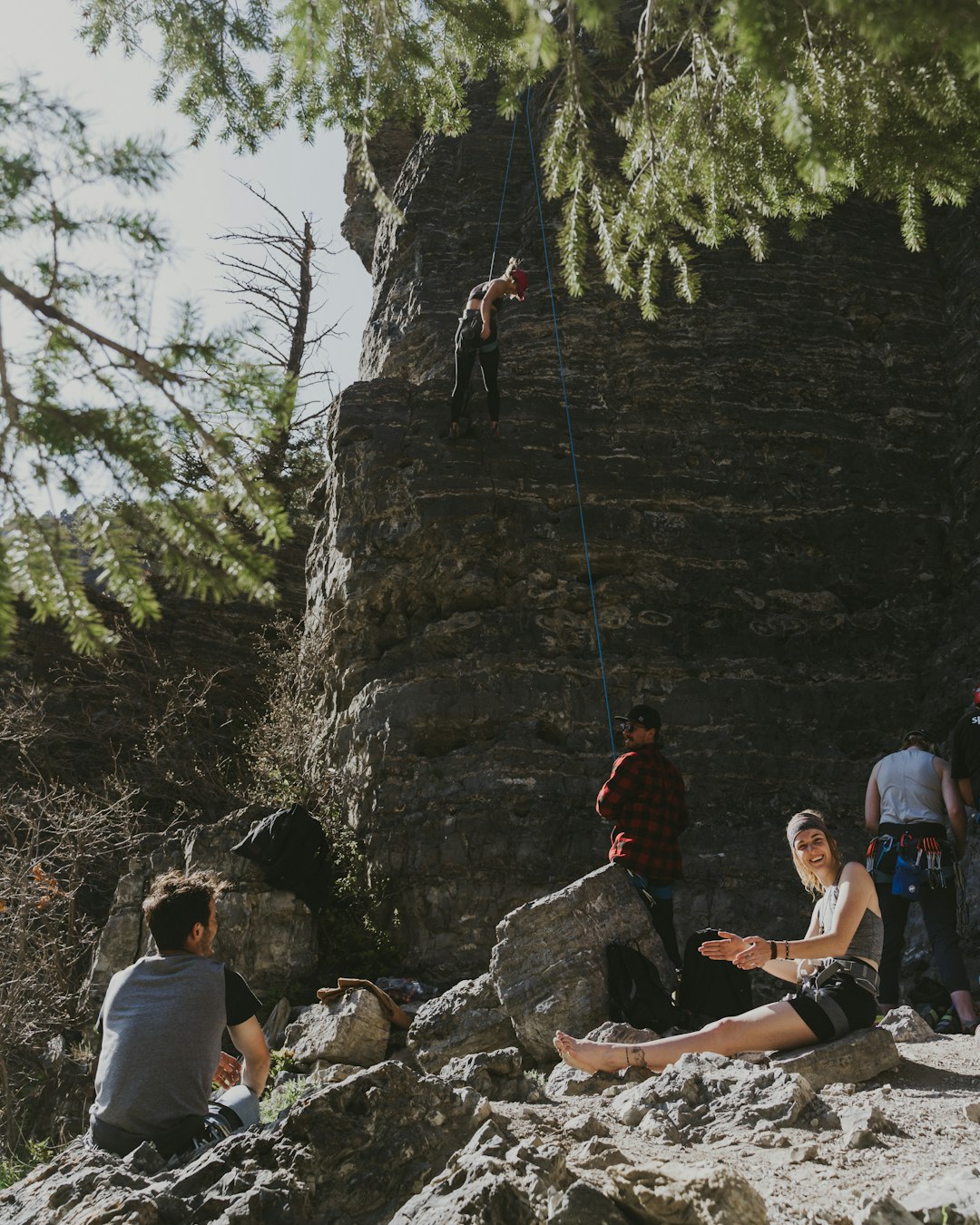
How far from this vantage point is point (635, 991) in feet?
20.5

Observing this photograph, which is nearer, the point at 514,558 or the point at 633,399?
the point at 514,558

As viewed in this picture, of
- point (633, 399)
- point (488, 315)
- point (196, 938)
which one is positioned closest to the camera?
point (196, 938)

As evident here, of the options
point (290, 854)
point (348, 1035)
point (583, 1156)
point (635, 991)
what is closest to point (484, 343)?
point (290, 854)

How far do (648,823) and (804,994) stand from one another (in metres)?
2.40

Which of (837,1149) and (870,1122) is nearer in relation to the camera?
(837,1149)

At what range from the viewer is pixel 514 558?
1045 centimetres

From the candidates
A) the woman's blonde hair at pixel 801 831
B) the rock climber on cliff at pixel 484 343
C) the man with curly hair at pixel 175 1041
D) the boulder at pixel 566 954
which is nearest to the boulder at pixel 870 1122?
the woman's blonde hair at pixel 801 831

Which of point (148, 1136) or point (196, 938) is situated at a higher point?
point (196, 938)

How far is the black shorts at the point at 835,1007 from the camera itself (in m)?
4.40

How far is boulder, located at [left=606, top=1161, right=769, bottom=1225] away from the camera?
244cm

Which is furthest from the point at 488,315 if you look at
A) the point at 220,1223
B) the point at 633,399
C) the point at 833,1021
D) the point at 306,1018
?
the point at 220,1223

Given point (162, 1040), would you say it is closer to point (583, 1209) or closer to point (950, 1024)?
point (583, 1209)

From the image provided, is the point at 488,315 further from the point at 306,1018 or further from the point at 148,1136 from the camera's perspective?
the point at 148,1136

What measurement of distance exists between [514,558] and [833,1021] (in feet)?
21.2
